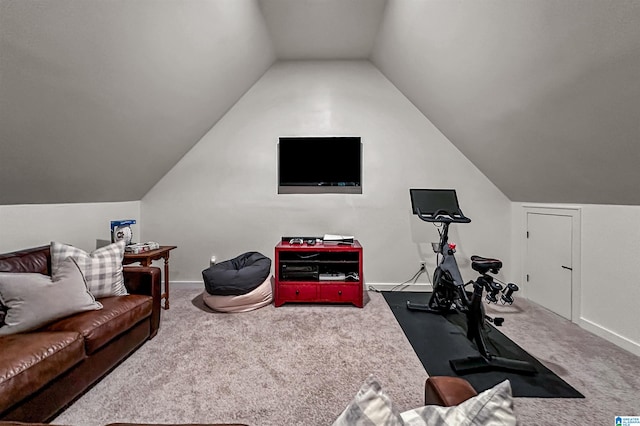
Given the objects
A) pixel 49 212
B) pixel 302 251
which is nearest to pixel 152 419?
pixel 302 251

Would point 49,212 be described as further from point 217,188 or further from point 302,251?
point 302,251

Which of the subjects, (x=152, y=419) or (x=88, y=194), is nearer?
(x=152, y=419)

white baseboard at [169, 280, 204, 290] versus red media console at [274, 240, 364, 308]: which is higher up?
red media console at [274, 240, 364, 308]

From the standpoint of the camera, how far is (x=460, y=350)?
2.22 m

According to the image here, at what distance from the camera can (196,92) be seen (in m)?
2.80

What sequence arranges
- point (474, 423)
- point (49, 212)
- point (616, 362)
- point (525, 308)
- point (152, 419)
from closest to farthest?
point (474, 423)
point (152, 419)
point (616, 362)
point (49, 212)
point (525, 308)

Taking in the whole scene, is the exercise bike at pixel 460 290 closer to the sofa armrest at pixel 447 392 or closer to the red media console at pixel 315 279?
the red media console at pixel 315 279

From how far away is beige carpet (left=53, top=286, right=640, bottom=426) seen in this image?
1553 mm

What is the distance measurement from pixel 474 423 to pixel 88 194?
359cm

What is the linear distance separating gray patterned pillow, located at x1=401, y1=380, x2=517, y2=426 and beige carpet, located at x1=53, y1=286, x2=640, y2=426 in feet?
3.73

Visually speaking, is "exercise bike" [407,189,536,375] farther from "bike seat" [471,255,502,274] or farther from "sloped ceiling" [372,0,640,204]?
"sloped ceiling" [372,0,640,204]

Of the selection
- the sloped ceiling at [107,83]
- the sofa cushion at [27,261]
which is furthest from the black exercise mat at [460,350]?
the sloped ceiling at [107,83]

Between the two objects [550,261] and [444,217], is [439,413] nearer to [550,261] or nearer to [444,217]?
Result: [444,217]

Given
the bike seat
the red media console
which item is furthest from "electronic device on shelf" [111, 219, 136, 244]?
the bike seat
